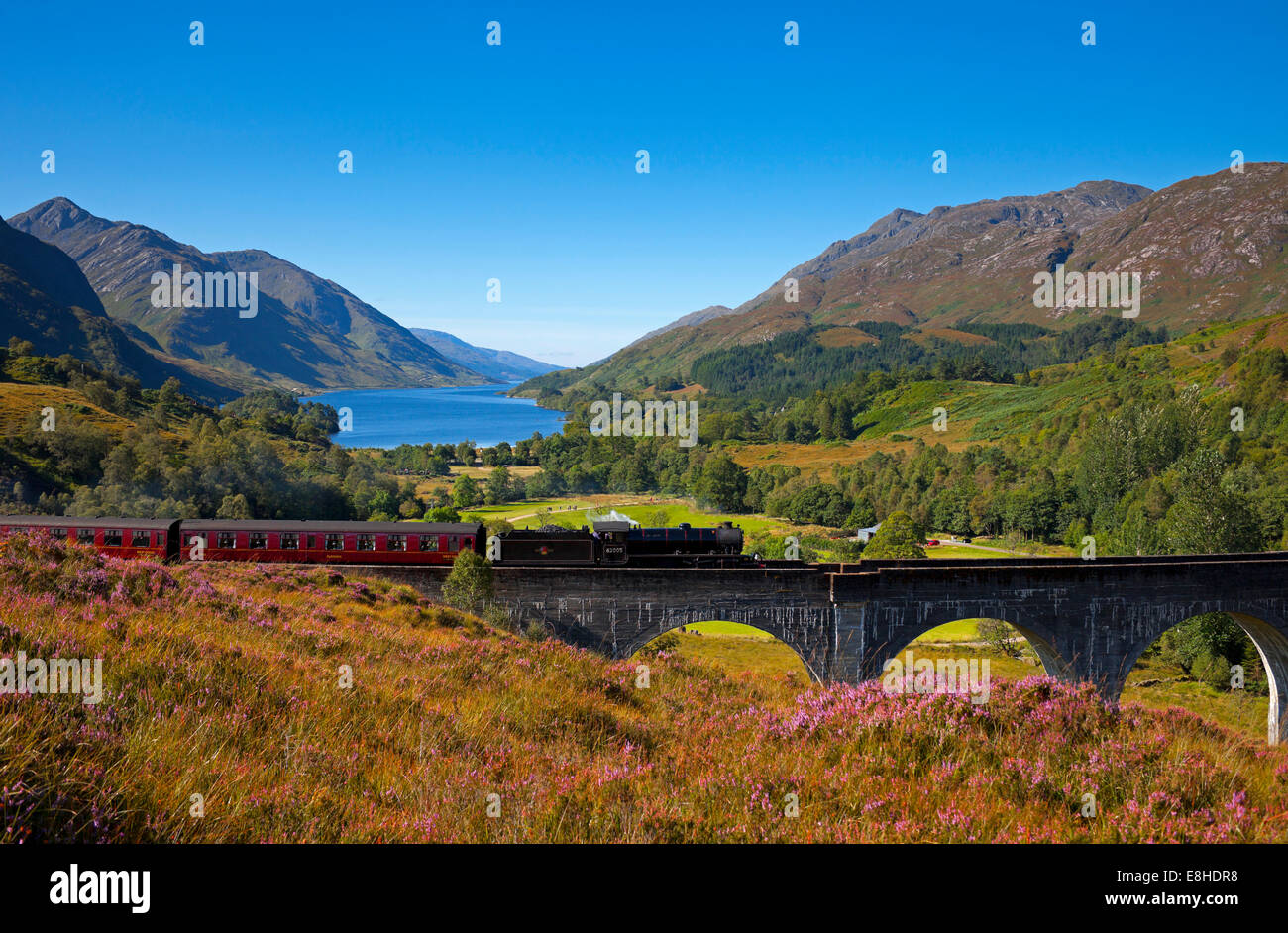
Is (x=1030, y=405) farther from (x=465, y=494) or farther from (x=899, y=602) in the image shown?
(x=899, y=602)

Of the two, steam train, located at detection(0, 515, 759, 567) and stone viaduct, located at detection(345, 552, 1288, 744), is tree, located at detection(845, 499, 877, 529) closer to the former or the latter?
stone viaduct, located at detection(345, 552, 1288, 744)

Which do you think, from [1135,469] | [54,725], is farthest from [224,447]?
[1135,469]

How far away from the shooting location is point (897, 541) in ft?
260

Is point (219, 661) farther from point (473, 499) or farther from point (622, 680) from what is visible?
point (473, 499)

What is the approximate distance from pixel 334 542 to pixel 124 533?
884 centimetres

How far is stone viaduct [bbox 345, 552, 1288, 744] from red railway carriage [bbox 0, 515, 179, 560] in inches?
571

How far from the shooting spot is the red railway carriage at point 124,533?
28.5m

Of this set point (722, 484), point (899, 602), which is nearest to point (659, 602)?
point (899, 602)

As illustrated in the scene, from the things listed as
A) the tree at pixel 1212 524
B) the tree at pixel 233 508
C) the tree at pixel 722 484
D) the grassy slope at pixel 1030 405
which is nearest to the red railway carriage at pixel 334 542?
the tree at pixel 1212 524

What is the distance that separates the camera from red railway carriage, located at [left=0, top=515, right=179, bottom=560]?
28531 millimetres

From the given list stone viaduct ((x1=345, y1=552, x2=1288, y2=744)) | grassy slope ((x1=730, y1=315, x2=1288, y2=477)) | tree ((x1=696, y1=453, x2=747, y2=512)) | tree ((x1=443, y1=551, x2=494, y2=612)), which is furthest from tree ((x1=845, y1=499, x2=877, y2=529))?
tree ((x1=443, y1=551, x2=494, y2=612))

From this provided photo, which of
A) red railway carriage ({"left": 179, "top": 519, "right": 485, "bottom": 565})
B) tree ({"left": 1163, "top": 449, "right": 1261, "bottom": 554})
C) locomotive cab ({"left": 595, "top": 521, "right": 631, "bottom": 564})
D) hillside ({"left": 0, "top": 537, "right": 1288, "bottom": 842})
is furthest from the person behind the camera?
tree ({"left": 1163, "top": 449, "right": 1261, "bottom": 554})

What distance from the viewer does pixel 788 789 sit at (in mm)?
5355
